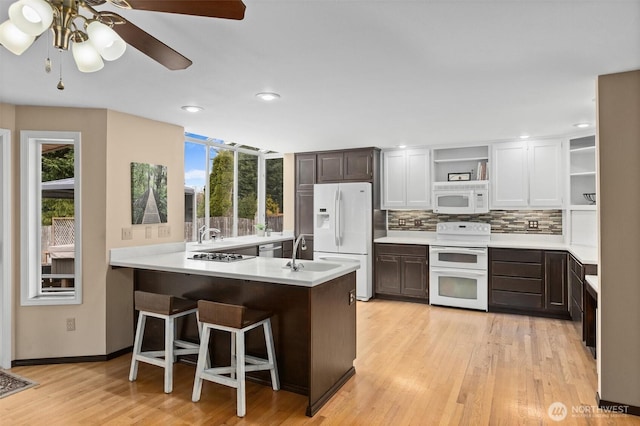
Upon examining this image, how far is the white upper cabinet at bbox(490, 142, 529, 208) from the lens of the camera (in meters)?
5.16

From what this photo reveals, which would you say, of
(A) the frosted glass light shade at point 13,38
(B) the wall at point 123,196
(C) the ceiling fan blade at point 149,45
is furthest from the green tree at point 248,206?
(A) the frosted glass light shade at point 13,38

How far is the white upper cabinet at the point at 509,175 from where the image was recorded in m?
5.16

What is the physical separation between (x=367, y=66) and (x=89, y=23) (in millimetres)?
1619

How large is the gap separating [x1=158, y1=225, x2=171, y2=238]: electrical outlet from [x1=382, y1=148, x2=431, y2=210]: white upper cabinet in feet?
10.7

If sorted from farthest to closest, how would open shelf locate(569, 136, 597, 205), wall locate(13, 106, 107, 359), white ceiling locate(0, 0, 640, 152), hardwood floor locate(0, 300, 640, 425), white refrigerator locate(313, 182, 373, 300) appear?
1. white refrigerator locate(313, 182, 373, 300)
2. open shelf locate(569, 136, 597, 205)
3. wall locate(13, 106, 107, 359)
4. hardwood floor locate(0, 300, 640, 425)
5. white ceiling locate(0, 0, 640, 152)

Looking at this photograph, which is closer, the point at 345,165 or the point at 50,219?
the point at 50,219

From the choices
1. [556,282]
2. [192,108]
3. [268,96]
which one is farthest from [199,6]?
[556,282]

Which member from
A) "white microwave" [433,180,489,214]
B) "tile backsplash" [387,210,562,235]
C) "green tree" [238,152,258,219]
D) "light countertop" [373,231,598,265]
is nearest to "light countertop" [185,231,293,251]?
"green tree" [238,152,258,219]

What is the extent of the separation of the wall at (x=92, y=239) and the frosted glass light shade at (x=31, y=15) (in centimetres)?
252

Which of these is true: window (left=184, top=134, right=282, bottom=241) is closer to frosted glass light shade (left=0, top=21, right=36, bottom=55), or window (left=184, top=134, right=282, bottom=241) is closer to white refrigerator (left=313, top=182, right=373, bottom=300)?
white refrigerator (left=313, top=182, right=373, bottom=300)

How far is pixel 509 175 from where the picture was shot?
5250 millimetres

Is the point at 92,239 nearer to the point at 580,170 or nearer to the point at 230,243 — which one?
the point at 230,243

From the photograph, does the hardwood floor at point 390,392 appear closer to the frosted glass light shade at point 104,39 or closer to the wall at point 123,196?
the wall at point 123,196

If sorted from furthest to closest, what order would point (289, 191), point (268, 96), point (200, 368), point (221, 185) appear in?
point (289, 191) → point (221, 185) → point (268, 96) → point (200, 368)
